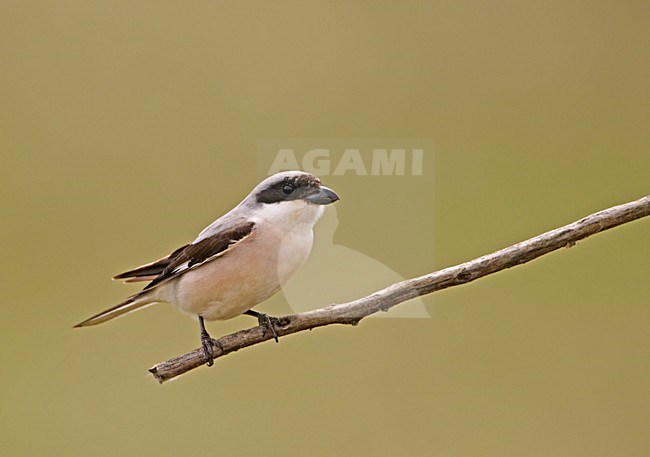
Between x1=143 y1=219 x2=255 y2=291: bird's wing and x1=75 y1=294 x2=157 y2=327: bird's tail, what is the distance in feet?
0.07

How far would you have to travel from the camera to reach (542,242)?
101 centimetres

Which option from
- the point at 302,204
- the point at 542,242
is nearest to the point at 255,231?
the point at 302,204

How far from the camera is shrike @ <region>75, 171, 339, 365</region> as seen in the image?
1.07m

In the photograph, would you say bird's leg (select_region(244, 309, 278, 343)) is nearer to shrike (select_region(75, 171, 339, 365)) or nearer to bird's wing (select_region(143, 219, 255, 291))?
shrike (select_region(75, 171, 339, 365))

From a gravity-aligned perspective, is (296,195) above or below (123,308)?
above

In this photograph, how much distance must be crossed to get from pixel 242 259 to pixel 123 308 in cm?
18

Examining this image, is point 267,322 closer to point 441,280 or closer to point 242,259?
point 242,259

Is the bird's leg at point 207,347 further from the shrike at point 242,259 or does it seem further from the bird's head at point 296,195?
the bird's head at point 296,195

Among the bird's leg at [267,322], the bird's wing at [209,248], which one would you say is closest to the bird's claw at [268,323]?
the bird's leg at [267,322]

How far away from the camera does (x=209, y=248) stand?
1.17 metres

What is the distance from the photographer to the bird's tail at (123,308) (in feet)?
3.44

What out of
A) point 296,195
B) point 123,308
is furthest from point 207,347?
point 296,195

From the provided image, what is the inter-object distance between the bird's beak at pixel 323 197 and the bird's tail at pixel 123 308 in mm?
287

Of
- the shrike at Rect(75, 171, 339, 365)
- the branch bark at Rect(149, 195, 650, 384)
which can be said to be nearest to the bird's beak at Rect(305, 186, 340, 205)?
the shrike at Rect(75, 171, 339, 365)
